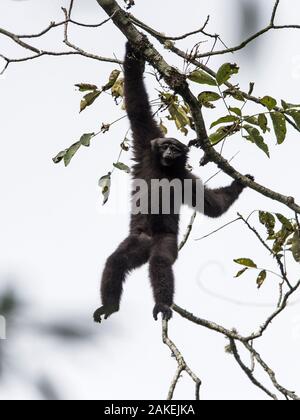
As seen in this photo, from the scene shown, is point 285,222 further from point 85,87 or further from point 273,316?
point 85,87

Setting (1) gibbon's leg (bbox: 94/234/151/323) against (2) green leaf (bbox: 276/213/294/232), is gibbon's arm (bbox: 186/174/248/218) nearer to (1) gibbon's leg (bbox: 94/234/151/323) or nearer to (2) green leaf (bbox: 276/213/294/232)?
(1) gibbon's leg (bbox: 94/234/151/323)

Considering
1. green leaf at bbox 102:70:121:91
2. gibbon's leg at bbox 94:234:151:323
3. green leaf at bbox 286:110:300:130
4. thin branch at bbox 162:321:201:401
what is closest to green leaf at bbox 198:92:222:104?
green leaf at bbox 286:110:300:130

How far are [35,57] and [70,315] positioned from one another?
5.31m

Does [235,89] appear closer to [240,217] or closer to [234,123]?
[234,123]

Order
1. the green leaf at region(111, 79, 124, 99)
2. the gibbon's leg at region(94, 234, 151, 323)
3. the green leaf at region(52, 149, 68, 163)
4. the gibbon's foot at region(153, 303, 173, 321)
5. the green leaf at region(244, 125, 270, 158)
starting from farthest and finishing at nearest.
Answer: the gibbon's leg at region(94, 234, 151, 323) → the green leaf at region(111, 79, 124, 99) → the gibbon's foot at region(153, 303, 173, 321) → the green leaf at region(52, 149, 68, 163) → the green leaf at region(244, 125, 270, 158)

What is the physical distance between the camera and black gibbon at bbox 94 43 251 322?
8211 mm

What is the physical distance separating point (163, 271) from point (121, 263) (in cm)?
65

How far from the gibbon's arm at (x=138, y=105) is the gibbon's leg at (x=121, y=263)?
4.76ft

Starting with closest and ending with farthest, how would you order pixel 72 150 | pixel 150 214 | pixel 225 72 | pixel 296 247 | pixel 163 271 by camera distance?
pixel 225 72 < pixel 296 247 < pixel 72 150 < pixel 163 271 < pixel 150 214

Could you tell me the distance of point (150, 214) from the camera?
30.9 feet

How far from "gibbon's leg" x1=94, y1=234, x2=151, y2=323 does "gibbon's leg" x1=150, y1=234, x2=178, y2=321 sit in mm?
180

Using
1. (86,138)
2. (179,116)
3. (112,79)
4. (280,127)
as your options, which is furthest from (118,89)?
(280,127)

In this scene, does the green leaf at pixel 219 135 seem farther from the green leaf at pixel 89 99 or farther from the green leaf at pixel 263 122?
the green leaf at pixel 89 99

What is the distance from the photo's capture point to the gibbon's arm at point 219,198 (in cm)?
916
